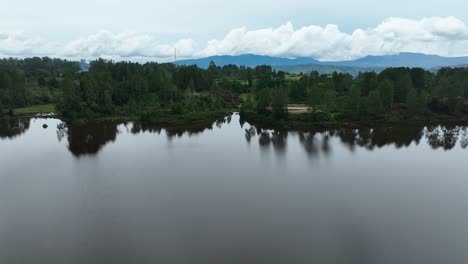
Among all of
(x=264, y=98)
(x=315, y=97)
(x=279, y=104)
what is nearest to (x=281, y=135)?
(x=279, y=104)

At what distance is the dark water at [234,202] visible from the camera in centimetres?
1585

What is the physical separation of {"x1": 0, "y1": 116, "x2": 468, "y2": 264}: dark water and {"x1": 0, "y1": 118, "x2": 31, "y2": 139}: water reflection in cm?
793

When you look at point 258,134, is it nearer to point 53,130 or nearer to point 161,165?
point 161,165

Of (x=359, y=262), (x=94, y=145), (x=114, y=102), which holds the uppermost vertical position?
(x=114, y=102)

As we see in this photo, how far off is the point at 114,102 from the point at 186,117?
19.7 metres

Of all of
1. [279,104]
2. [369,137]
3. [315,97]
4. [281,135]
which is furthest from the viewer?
[279,104]

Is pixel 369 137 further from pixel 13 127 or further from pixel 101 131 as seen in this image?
pixel 13 127

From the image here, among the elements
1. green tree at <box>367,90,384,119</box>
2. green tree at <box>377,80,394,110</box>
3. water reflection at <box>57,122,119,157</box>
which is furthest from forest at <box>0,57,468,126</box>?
water reflection at <box>57,122,119,157</box>

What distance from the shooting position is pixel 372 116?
165ft

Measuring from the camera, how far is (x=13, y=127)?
4766cm

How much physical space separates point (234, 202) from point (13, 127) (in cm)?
4240

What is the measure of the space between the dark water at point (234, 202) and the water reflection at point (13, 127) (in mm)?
7929

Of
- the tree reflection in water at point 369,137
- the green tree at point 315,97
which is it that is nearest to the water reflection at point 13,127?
the tree reflection in water at point 369,137

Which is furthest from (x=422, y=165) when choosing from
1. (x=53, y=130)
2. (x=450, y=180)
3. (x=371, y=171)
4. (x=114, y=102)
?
(x=114, y=102)
